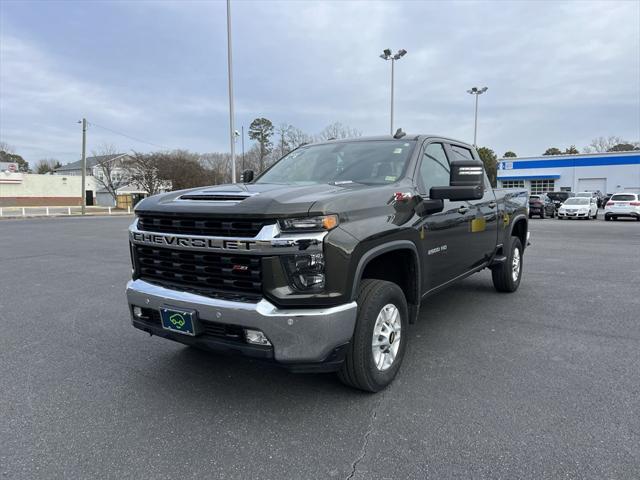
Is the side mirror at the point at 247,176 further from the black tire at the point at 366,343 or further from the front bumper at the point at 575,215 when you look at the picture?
the front bumper at the point at 575,215

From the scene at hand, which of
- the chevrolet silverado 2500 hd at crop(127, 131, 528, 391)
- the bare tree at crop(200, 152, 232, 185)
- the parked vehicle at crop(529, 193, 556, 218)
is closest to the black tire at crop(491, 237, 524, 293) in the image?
the chevrolet silverado 2500 hd at crop(127, 131, 528, 391)

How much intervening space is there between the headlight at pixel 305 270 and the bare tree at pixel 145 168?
1965 inches

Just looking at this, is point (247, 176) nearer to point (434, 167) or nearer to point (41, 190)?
point (434, 167)

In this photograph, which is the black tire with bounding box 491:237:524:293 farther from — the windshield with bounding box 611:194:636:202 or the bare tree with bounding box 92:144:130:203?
the bare tree with bounding box 92:144:130:203

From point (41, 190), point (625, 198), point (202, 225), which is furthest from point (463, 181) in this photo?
point (41, 190)

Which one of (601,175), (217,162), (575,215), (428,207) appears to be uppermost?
(217,162)

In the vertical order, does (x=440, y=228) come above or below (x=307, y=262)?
above

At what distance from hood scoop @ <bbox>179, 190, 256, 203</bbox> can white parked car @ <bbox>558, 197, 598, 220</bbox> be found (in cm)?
2757

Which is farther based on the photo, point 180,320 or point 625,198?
point 625,198

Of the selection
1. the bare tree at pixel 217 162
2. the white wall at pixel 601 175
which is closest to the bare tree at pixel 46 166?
the bare tree at pixel 217 162

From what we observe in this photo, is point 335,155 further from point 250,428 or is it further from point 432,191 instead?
point 250,428

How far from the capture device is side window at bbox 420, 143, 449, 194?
13.5 feet

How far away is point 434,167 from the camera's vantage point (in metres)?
4.36

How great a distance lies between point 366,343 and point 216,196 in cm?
144
